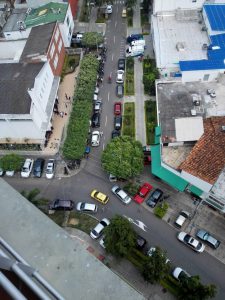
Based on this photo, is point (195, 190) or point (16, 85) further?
point (16, 85)

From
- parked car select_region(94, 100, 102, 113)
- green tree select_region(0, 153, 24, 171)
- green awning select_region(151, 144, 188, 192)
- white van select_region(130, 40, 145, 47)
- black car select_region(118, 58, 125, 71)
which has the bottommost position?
green tree select_region(0, 153, 24, 171)

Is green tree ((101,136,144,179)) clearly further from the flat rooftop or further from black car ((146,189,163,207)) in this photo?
the flat rooftop

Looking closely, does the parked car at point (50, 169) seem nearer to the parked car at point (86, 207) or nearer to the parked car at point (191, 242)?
the parked car at point (86, 207)

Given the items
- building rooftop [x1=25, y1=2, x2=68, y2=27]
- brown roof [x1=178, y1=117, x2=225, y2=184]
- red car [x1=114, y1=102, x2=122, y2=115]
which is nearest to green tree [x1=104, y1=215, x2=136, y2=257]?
brown roof [x1=178, y1=117, x2=225, y2=184]

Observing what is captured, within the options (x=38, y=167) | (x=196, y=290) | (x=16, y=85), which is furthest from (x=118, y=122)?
(x=196, y=290)

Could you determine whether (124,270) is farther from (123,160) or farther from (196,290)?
(123,160)

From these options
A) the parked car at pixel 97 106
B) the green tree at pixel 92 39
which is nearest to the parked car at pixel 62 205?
the parked car at pixel 97 106

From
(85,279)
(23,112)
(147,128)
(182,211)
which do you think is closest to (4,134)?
(23,112)
